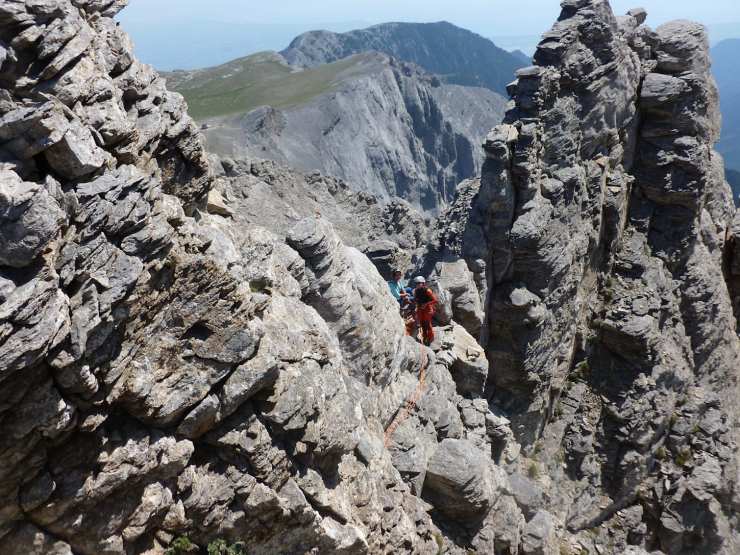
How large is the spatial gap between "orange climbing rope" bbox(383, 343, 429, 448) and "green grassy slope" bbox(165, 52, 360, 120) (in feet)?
Answer: 393

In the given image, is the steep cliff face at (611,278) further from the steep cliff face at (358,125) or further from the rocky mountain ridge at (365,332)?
the steep cliff face at (358,125)

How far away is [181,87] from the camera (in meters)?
185

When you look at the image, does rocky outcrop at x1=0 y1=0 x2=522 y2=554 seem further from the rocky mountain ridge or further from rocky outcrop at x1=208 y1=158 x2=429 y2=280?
rocky outcrop at x1=208 y1=158 x2=429 y2=280

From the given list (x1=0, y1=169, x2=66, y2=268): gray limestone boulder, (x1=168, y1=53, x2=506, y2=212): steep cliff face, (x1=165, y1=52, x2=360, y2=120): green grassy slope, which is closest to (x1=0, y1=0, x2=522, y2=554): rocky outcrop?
(x1=0, y1=169, x2=66, y2=268): gray limestone boulder

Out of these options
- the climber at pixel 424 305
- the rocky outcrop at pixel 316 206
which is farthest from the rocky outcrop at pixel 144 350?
the rocky outcrop at pixel 316 206

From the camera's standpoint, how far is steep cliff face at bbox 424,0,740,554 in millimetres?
34625

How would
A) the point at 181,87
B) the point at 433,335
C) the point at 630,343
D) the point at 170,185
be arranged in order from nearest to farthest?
1. the point at 170,185
2. the point at 433,335
3. the point at 630,343
4. the point at 181,87

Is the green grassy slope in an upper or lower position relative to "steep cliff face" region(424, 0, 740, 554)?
lower

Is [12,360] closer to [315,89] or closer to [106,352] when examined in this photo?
[106,352]

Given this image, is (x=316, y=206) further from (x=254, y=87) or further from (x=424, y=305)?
(x=254, y=87)

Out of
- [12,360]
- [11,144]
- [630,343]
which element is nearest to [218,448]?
[12,360]

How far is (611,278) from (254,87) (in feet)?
476

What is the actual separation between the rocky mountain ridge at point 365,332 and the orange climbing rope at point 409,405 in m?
0.12

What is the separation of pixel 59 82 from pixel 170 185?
5080 millimetres
